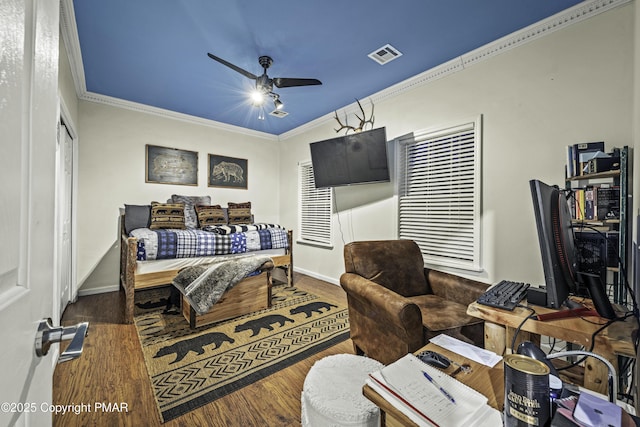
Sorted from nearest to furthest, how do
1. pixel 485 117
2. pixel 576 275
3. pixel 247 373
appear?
pixel 576 275, pixel 247 373, pixel 485 117

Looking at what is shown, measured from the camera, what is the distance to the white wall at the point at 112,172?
3.62 meters

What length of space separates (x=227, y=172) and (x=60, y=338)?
4.68 metres

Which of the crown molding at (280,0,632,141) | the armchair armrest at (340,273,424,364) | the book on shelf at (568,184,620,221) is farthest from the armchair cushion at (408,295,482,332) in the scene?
the crown molding at (280,0,632,141)

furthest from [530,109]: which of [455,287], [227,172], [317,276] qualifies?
[227,172]

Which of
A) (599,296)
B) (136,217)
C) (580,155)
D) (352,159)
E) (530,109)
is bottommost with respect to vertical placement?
(599,296)

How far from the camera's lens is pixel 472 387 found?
0.89 meters

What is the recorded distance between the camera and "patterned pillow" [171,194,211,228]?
414 centimetres

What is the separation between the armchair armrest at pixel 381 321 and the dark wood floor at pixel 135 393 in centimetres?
42

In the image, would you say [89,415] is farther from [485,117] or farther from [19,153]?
[485,117]

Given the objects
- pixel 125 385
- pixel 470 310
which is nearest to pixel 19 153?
pixel 470 310

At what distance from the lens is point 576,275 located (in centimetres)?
126

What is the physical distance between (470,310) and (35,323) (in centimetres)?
155

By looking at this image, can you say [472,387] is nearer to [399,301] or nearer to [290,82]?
[399,301]

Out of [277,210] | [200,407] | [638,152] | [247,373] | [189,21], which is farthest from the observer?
[277,210]
